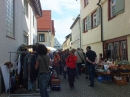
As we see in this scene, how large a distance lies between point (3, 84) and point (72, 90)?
268 centimetres

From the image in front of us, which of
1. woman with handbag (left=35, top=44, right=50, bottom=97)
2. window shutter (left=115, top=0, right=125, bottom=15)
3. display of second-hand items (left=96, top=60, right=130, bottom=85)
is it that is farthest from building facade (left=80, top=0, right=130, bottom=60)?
woman with handbag (left=35, top=44, right=50, bottom=97)

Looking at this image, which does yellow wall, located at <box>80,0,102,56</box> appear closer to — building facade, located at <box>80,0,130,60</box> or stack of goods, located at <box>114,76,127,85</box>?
building facade, located at <box>80,0,130,60</box>

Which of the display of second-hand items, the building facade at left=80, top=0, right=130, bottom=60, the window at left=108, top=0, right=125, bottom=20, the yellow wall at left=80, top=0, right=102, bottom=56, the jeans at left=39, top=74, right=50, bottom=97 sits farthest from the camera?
the yellow wall at left=80, top=0, right=102, bottom=56

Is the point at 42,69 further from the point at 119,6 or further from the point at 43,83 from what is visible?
the point at 119,6

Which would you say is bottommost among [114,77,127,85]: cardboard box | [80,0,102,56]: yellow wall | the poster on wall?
[114,77,127,85]: cardboard box

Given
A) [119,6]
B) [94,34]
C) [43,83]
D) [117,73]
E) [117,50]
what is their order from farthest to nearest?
[94,34], [117,50], [119,6], [117,73], [43,83]

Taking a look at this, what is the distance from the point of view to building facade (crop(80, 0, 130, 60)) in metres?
10.4

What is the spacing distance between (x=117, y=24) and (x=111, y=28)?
1127mm

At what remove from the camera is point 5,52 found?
768 cm

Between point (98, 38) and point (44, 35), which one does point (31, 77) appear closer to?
point (98, 38)

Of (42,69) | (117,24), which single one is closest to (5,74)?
(42,69)

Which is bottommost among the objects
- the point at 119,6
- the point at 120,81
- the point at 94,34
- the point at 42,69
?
the point at 120,81

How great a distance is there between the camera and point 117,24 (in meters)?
11.4

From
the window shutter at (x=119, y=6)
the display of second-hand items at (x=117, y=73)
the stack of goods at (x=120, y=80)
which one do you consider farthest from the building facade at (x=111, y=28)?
the stack of goods at (x=120, y=80)
